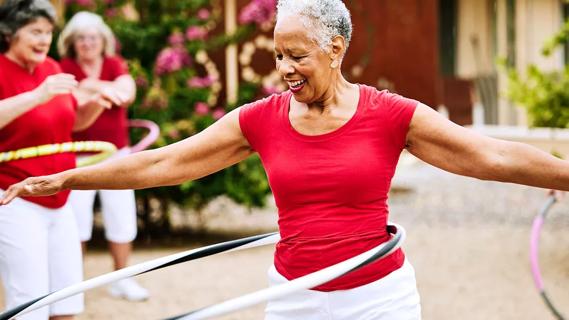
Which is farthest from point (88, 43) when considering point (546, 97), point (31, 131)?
point (546, 97)

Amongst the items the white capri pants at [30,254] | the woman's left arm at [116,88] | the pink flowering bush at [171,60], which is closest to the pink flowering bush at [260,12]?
the pink flowering bush at [171,60]

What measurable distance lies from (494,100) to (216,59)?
6.72 metres

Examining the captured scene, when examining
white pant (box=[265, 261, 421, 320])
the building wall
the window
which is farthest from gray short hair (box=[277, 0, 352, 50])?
the window

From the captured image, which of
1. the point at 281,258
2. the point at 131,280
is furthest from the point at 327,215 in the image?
the point at 131,280

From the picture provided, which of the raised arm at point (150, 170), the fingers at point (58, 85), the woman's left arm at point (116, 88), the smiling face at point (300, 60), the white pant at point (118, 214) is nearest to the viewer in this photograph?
the smiling face at point (300, 60)

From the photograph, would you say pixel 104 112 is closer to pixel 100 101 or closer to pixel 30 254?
pixel 100 101

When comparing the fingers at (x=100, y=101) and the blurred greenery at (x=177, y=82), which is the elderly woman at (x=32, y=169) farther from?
the blurred greenery at (x=177, y=82)

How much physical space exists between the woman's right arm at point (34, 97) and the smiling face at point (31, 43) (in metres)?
0.31

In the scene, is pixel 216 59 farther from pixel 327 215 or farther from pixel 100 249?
pixel 327 215

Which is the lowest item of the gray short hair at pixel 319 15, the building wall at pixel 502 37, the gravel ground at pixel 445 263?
the gravel ground at pixel 445 263

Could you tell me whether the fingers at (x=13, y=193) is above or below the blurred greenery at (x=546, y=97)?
above

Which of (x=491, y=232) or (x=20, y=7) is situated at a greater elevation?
(x=20, y=7)

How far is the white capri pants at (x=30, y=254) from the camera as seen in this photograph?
4.61 metres

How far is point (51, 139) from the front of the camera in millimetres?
4855
